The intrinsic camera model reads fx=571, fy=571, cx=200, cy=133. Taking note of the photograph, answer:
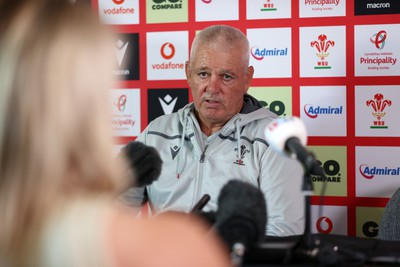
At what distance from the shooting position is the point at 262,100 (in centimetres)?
307

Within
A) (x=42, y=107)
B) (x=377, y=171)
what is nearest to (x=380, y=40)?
(x=377, y=171)

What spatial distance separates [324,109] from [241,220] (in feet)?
6.51

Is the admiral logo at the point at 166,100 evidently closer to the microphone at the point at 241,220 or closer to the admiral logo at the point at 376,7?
the admiral logo at the point at 376,7

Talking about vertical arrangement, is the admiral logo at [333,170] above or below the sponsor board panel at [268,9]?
below

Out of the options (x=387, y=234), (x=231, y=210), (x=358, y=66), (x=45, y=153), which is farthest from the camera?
(x=358, y=66)

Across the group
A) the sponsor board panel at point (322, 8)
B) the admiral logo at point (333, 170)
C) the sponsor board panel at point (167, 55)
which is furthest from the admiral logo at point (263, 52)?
the admiral logo at point (333, 170)

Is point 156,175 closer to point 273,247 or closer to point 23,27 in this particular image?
point 273,247

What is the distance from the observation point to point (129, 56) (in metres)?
3.22

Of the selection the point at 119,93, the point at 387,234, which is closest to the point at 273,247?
the point at 387,234

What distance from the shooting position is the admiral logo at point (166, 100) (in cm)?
316

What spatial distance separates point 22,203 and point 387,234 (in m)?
1.96

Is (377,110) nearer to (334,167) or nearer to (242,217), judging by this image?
(334,167)

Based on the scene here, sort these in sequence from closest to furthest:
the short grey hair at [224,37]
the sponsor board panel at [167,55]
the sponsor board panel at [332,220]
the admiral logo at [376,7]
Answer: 1. the short grey hair at [224,37]
2. the admiral logo at [376,7]
3. the sponsor board panel at [332,220]
4. the sponsor board panel at [167,55]

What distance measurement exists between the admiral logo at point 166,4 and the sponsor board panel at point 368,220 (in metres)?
1.46
